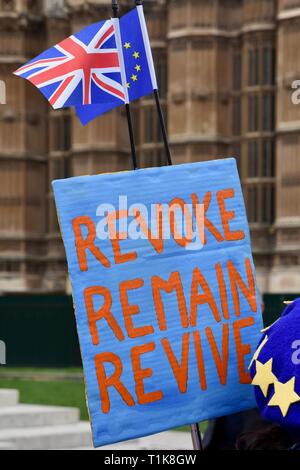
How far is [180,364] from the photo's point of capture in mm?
3816

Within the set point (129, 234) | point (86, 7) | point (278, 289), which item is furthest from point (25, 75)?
point (86, 7)

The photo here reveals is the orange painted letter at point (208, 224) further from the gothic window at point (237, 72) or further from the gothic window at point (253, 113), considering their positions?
the gothic window at point (237, 72)

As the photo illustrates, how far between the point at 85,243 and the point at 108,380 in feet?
1.52

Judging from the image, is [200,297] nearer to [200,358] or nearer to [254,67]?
[200,358]

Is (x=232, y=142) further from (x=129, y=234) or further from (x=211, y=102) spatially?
(x=129, y=234)

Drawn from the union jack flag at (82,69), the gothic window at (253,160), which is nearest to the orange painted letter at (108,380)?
the union jack flag at (82,69)

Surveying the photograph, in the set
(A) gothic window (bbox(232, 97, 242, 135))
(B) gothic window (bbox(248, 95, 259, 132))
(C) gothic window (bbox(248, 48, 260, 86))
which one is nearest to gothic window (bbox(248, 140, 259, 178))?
(B) gothic window (bbox(248, 95, 259, 132))

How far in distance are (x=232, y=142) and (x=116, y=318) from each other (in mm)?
21838

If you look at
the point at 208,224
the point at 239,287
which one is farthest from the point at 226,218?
the point at 239,287

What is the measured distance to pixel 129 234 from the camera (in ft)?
12.6

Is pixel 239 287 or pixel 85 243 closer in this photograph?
pixel 85 243

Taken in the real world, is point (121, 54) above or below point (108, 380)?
above

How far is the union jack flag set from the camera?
419 cm

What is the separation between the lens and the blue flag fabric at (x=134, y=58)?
4.29m
